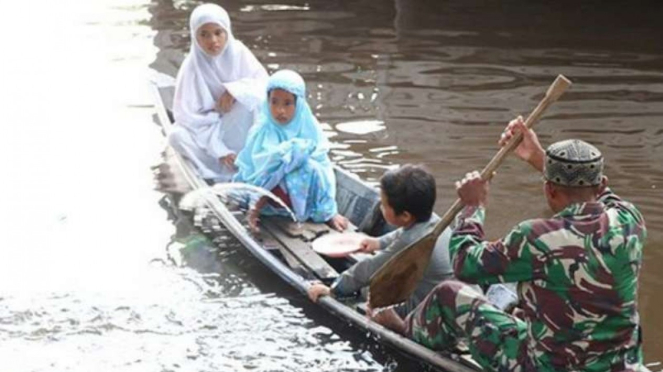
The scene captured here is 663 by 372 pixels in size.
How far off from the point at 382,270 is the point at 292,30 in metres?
8.69

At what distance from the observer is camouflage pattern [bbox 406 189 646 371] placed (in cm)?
470

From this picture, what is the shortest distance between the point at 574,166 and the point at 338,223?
3069mm

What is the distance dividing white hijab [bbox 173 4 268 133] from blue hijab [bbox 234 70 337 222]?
3.29 ft

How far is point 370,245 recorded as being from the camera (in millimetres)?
6355

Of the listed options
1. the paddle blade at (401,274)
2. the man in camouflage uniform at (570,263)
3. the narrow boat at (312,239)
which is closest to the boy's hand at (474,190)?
the man in camouflage uniform at (570,263)

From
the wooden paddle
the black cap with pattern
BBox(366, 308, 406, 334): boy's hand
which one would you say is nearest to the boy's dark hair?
the wooden paddle

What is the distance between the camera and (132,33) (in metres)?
14.1

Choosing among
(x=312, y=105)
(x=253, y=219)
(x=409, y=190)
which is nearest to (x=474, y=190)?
(x=409, y=190)

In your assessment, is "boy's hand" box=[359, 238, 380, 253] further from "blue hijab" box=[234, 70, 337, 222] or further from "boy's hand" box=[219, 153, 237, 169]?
"boy's hand" box=[219, 153, 237, 169]

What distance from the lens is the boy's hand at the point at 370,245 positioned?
20.7 ft

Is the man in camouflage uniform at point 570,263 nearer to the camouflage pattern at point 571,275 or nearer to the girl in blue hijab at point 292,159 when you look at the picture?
the camouflage pattern at point 571,275

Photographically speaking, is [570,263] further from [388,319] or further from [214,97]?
[214,97]

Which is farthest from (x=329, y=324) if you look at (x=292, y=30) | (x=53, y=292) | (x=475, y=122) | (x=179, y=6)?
(x=179, y=6)

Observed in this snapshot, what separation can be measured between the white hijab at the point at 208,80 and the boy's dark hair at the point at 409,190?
3004 millimetres
